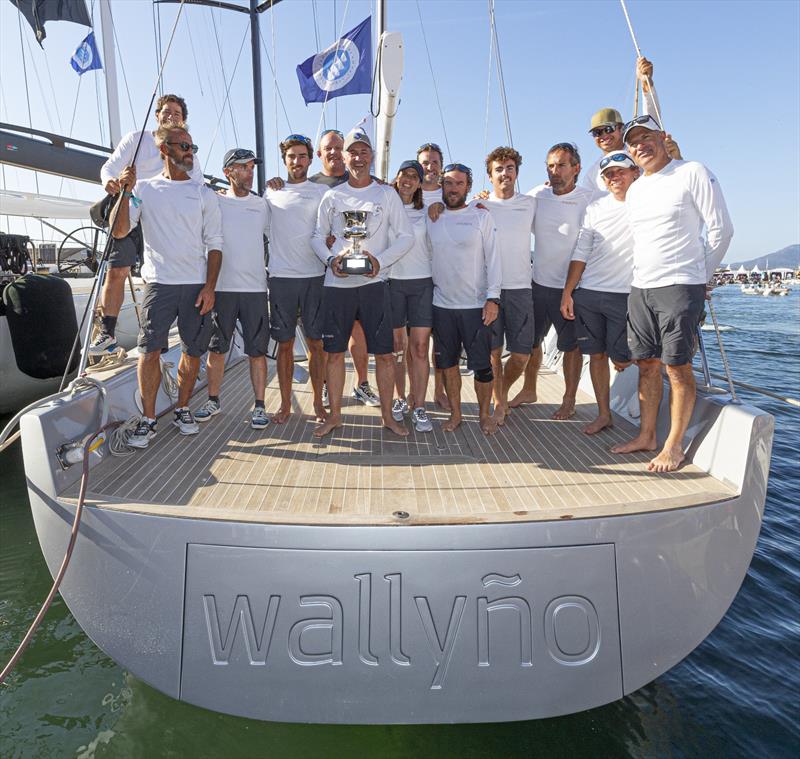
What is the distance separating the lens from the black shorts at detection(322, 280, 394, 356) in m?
3.54

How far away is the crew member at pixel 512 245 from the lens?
3736mm

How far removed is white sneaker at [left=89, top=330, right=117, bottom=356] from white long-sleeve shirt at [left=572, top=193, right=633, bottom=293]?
118 inches

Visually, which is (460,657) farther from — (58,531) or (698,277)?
(698,277)

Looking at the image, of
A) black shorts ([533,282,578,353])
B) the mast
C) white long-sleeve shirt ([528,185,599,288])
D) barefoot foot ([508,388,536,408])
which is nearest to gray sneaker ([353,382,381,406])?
barefoot foot ([508,388,536,408])

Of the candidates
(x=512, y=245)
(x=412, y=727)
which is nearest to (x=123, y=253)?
(x=512, y=245)

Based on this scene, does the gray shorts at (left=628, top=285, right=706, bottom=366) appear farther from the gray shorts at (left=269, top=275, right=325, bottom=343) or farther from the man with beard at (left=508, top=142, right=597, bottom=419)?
the gray shorts at (left=269, top=275, right=325, bottom=343)

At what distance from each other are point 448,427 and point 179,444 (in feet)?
5.33

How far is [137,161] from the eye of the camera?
4.16 m

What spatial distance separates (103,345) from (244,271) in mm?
1034

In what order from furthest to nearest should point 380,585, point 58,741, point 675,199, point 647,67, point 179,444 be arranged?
point 647,67
point 179,444
point 675,199
point 58,741
point 380,585

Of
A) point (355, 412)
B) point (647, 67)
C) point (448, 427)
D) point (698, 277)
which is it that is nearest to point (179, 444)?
point (355, 412)

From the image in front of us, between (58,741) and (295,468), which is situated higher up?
(295,468)

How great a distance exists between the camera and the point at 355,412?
4316 millimetres

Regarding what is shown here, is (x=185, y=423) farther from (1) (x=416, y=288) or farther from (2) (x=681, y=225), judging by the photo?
(2) (x=681, y=225)
